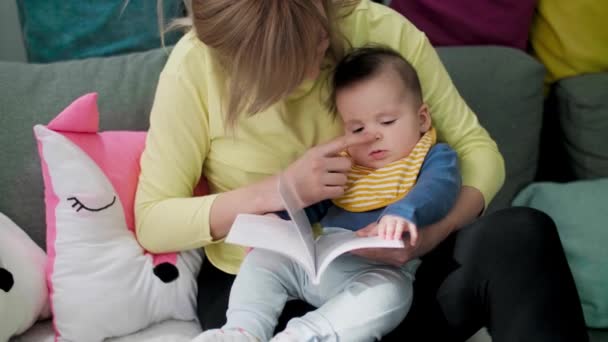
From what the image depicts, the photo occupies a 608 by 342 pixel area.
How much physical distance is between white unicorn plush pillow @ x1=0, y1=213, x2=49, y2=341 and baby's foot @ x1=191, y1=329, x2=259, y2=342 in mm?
382

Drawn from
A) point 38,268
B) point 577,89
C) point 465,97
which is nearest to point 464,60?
point 465,97

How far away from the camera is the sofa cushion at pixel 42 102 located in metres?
1.35

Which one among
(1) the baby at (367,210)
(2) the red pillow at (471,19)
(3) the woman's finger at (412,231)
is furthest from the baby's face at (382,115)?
(2) the red pillow at (471,19)

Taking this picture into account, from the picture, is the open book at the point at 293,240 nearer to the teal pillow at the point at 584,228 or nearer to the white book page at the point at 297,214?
the white book page at the point at 297,214

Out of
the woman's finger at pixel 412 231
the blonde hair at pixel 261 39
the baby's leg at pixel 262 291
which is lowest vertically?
the baby's leg at pixel 262 291

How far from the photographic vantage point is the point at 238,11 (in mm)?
971

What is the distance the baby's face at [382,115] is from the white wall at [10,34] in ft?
3.82

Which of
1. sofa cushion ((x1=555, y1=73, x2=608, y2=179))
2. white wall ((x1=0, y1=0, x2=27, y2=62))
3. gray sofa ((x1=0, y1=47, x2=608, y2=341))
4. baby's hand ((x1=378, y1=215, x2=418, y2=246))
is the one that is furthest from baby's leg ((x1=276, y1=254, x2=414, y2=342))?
white wall ((x1=0, y1=0, x2=27, y2=62))

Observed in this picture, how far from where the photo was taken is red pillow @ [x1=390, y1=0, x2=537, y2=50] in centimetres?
172

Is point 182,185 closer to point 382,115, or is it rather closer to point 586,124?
point 382,115

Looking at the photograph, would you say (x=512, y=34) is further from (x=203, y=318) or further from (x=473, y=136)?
(x=203, y=318)

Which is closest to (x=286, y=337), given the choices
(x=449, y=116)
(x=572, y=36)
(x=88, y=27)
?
(x=449, y=116)

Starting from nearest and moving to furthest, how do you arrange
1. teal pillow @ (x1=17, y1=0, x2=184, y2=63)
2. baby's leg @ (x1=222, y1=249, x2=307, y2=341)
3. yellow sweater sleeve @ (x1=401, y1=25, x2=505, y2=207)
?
baby's leg @ (x1=222, y1=249, x2=307, y2=341) → yellow sweater sleeve @ (x1=401, y1=25, x2=505, y2=207) → teal pillow @ (x1=17, y1=0, x2=184, y2=63)

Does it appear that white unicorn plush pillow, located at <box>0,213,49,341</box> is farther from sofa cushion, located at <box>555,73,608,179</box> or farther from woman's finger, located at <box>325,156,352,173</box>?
sofa cushion, located at <box>555,73,608,179</box>
